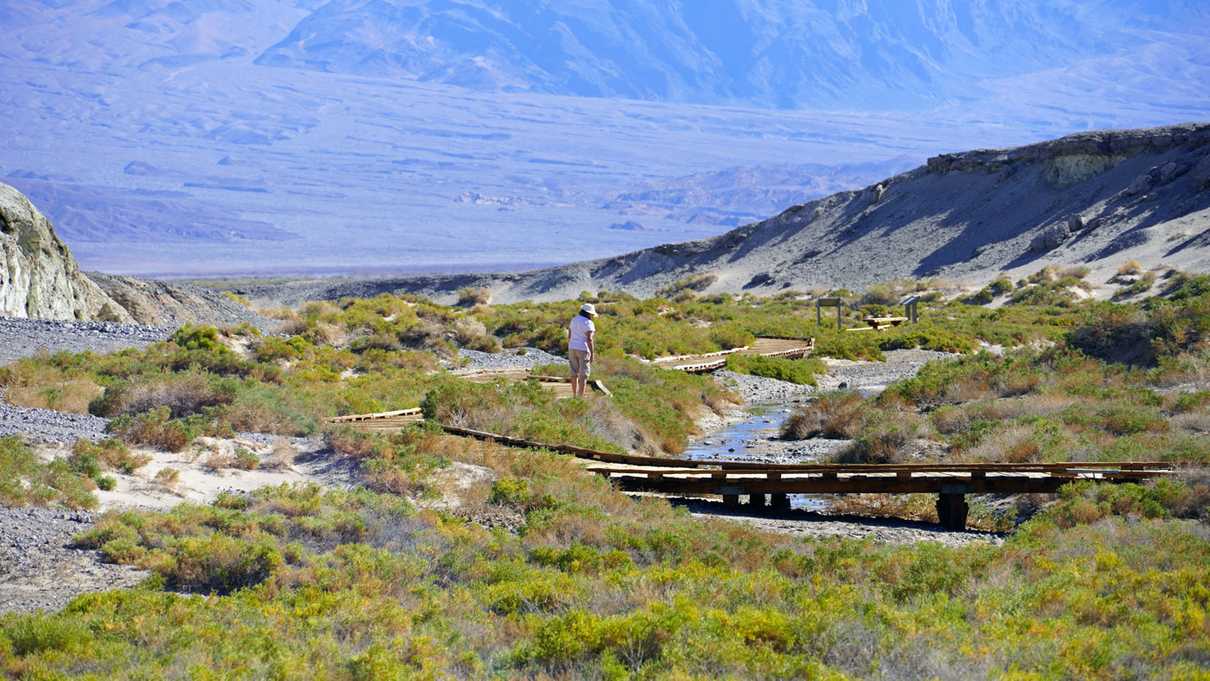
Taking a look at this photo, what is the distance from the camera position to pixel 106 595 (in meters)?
10.1

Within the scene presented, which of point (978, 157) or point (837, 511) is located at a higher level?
point (978, 157)

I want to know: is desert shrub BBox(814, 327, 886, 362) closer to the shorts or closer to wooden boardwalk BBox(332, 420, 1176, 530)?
the shorts

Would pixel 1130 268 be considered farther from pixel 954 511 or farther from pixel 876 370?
pixel 954 511

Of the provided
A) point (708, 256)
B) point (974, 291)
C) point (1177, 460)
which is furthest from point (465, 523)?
point (708, 256)

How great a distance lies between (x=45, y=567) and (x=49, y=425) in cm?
560

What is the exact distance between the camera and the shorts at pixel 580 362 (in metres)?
21.5

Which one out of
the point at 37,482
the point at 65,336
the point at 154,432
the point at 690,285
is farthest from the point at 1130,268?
the point at 37,482

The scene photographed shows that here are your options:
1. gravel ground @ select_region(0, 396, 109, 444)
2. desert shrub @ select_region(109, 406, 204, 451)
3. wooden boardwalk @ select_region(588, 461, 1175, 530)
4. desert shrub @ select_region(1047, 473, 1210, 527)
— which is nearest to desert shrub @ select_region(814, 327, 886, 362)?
wooden boardwalk @ select_region(588, 461, 1175, 530)

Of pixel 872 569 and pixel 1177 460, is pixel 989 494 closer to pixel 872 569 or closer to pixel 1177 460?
pixel 1177 460

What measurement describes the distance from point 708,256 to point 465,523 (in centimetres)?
7233

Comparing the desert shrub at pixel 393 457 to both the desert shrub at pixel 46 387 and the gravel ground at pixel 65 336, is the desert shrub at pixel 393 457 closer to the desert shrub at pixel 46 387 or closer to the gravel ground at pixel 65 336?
the desert shrub at pixel 46 387

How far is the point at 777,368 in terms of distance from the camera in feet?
106

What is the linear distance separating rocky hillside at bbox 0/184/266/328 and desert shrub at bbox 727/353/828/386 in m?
13.1

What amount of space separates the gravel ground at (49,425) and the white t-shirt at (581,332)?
665cm
